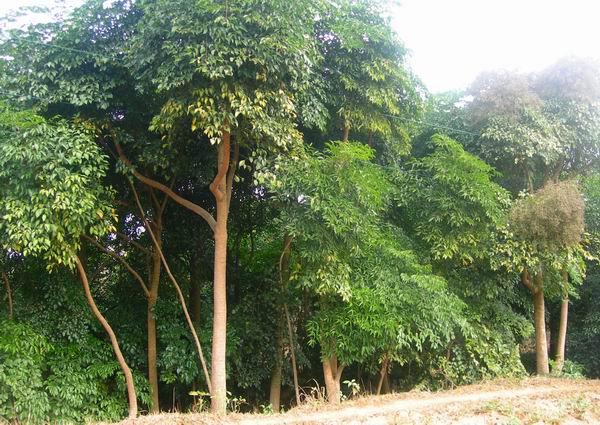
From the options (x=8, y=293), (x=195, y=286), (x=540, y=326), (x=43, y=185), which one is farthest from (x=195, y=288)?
(x=540, y=326)

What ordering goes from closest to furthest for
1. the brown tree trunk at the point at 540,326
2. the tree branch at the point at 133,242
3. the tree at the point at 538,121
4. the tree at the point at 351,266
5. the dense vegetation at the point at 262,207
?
1. the dense vegetation at the point at 262,207
2. the tree at the point at 351,266
3. the tree branch at the point at 133,242
4. the tree at the point at 538,121
5. the brown tree trunk at the point at 540,326

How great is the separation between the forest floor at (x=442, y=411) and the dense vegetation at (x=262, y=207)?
2.88ft

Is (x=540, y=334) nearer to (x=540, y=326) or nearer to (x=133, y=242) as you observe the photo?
(x=540, y=326)

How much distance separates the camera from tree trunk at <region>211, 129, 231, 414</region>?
22.2ft

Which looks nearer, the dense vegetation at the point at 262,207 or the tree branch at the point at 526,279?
the dense vegetation at the point at 262,207

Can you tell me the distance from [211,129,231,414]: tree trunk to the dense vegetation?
0.04 metres

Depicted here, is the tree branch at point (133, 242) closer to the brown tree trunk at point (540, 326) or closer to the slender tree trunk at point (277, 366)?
the slender tree trunk at point (277, 366)

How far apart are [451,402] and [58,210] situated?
545 centimetres

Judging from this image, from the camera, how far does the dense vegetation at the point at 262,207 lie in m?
6.21

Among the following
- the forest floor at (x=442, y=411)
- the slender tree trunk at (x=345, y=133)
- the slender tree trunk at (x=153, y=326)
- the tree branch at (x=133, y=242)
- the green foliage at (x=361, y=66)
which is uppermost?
the green foliage at (x=361, y=66)

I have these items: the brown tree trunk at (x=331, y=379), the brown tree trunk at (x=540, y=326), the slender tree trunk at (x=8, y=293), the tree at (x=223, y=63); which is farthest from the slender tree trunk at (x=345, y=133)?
the slender tree trunk at (x=8, y=293)

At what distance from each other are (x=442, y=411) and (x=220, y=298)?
317 centimetres

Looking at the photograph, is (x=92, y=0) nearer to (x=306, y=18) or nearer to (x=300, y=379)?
(x=306, y=18)

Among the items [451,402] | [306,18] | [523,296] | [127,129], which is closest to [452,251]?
[451,402]
